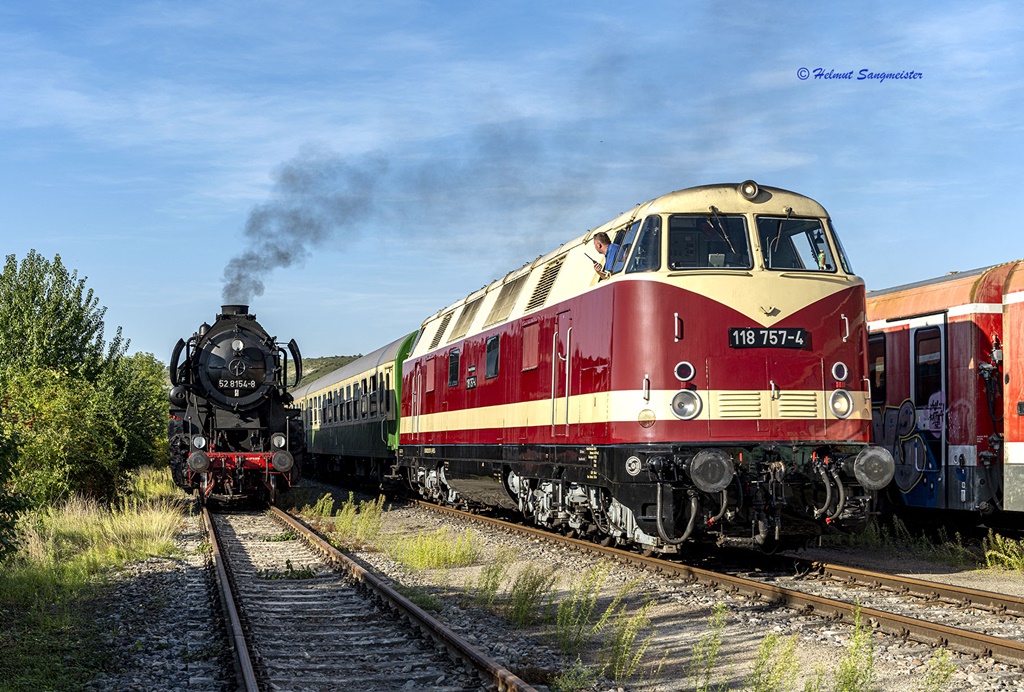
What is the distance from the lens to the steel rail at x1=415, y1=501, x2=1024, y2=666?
759cm

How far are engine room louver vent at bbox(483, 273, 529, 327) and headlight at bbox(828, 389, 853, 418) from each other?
19.0 feet

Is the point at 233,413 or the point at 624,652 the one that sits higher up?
the point at 233,413

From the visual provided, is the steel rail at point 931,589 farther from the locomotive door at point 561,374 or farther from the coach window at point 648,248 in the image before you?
the coach window at point 648,248

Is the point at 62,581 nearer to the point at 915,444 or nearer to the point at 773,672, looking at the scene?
the point at 773,672

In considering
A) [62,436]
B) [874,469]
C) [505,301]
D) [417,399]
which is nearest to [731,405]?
[874,469]

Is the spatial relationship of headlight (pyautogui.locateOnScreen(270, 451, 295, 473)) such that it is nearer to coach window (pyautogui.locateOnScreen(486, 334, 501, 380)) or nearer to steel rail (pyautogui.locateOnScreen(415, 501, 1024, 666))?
coach window (pyautogui.locateOnScreen(486, 334, 501, 380))

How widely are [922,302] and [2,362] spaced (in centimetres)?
2348

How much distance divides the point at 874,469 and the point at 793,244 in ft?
8.70

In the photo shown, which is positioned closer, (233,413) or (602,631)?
(602,631)

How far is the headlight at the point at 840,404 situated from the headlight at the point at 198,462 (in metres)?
13.9

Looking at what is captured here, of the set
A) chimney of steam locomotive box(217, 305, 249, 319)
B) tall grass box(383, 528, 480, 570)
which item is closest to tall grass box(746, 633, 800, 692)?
tall grass box(383, 528, 480, 570)

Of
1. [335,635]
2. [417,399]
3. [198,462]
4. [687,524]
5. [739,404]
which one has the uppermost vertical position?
[417,399]

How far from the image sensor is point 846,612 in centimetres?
907

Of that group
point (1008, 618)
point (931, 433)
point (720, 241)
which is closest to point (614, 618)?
point (1008, 618)
